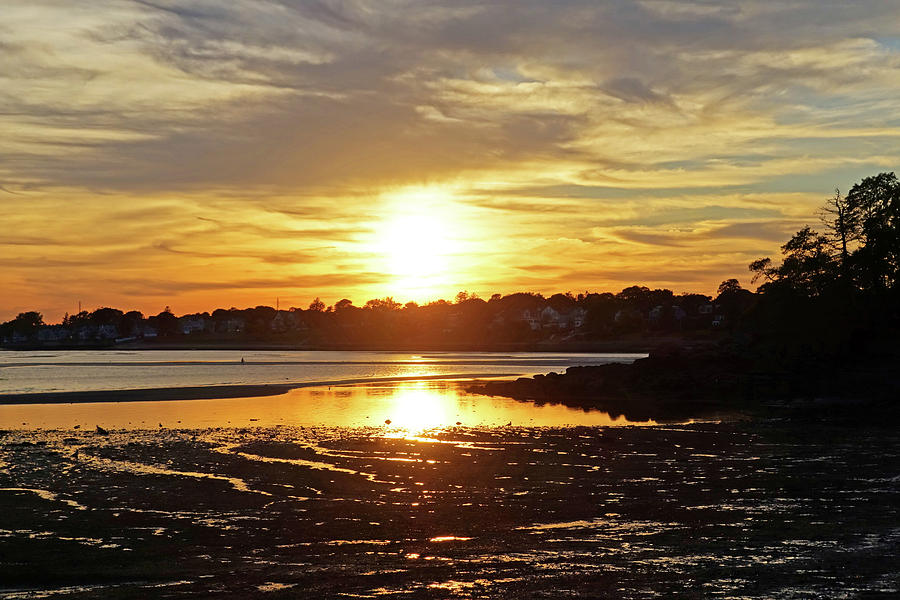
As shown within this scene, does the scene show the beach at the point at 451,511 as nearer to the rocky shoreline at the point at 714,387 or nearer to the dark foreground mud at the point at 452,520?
the dark foreground mud at the point at 452,520

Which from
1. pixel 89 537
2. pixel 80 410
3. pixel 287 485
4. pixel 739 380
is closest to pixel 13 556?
pixel 89 537

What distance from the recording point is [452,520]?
1670 centimetres

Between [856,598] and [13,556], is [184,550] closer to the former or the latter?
[13,556]

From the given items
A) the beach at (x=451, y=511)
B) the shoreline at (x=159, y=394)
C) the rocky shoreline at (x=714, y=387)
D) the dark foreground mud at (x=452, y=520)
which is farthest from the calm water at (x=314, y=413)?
the dark foreground mud at (x=452, y=520)

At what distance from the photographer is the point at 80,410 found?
44.8 metres

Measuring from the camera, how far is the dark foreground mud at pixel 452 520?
39.5 ft

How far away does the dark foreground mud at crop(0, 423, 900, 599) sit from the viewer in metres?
12.0

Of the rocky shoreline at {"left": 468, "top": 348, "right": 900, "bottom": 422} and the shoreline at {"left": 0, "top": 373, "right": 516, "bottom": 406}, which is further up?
the rocky shoreline at {"left": 468, "top": 348, "right": 900, "bottom": 422}

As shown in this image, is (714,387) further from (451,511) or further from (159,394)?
(451,511)

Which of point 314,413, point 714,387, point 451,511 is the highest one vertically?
point 714,387

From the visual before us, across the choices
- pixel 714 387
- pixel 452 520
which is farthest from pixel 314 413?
pixel 452 520

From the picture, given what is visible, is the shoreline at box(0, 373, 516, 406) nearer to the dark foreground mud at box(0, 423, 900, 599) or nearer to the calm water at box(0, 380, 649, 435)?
the calm water at box(0, 380, 649, 435)

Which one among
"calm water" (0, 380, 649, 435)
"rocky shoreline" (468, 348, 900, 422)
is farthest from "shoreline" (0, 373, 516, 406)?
"rocky shoreline" (468, 348, 900, 422)

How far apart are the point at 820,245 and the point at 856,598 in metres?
60.4
